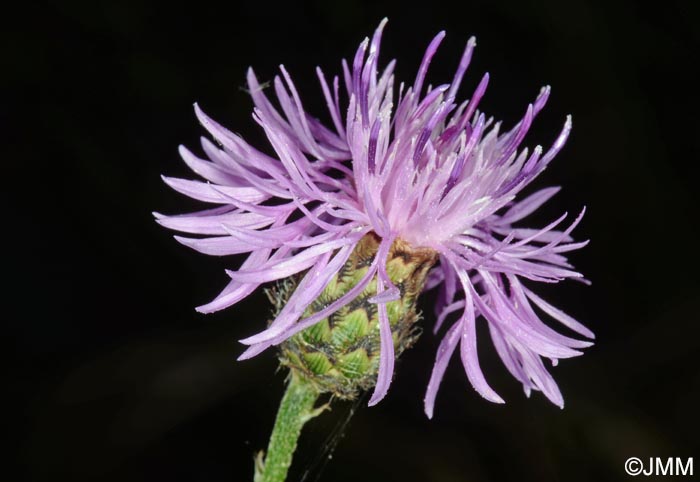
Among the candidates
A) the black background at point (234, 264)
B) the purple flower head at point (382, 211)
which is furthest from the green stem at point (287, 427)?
the black background at point (234, 264)

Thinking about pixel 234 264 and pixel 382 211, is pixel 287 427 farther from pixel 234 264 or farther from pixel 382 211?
pixel 234 264

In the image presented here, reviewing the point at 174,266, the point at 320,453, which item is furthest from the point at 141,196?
the point at 320,453

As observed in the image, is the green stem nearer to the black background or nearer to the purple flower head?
the purple flower head

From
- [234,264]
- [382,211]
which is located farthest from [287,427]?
[234,264]

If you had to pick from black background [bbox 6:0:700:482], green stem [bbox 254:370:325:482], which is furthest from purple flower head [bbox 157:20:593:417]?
black background [bbox 6:0:700:482]

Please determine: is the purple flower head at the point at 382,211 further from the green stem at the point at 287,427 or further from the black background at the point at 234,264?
the black background at the point at 234,264
